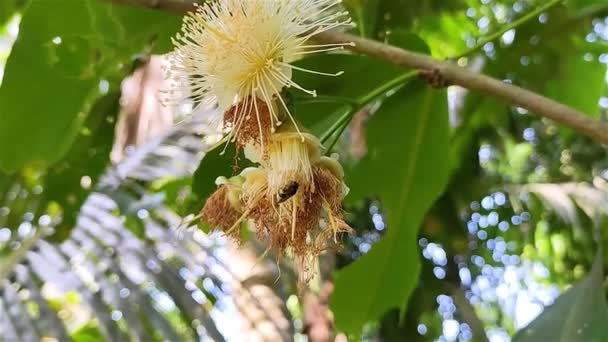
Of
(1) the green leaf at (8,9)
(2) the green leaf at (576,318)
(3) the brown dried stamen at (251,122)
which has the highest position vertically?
(1) the green leaf at (8,9)

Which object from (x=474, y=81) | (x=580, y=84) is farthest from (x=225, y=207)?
(x=580, y=84)

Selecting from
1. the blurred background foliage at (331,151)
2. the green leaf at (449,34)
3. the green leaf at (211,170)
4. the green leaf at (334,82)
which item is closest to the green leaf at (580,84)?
the blurred background foliage at (331,151)

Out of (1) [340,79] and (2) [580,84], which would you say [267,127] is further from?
(2) [580,84]

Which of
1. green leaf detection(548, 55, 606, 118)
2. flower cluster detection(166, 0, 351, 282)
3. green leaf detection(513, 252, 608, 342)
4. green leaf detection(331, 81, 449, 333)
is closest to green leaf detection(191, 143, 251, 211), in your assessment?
flower cluster detection(166, 0, 351, 282)

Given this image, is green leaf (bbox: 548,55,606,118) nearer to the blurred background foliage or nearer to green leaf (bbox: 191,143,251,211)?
the blurred background foliage

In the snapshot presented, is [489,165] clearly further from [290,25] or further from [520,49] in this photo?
[290,25]

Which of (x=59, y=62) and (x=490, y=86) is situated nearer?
(x=490, y=86)

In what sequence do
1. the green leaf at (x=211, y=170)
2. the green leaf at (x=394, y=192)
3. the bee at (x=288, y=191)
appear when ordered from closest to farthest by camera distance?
the bee at (x=288, y=191) → the green leaf at (x=211, y=170) → the green leaf at (x=394, y=192)

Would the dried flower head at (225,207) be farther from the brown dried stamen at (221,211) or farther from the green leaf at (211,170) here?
the green leaf at (211,170)
